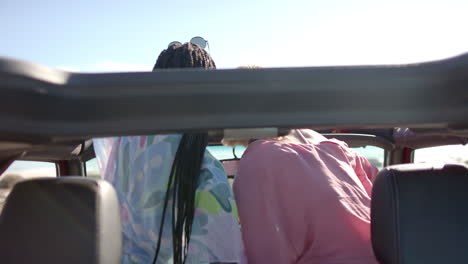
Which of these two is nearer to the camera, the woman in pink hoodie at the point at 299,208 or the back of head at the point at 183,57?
the woman in pink hoodie at the point at 299,208

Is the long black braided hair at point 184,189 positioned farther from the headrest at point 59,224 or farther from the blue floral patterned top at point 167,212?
the headrest at point 59,224

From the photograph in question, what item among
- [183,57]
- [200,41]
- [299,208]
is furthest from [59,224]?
[200,41]

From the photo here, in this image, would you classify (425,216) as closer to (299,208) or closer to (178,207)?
(299,208)

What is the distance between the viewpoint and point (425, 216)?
1.13m

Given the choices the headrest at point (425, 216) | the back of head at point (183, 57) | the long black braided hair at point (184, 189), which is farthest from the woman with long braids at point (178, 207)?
the headrest at point (425, 216)

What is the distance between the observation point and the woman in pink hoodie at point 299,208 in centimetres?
152

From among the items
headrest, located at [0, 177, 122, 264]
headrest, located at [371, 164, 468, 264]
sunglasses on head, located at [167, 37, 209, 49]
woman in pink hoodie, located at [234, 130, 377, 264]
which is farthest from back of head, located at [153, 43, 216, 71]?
headrest, located at [371, 164, 468, 264]

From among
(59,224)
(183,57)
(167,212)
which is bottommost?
(167,212)

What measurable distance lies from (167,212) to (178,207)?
64 mm

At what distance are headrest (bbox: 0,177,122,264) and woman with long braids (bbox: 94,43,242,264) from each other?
443 millimetres

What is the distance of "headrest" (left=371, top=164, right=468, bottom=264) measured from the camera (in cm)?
111

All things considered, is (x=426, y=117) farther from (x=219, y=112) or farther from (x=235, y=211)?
(x=235, y=211)

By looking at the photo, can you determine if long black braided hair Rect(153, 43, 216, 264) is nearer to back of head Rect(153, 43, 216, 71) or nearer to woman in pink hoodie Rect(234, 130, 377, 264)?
woman in pink hoodie Rect(234, 130, 377, 264)

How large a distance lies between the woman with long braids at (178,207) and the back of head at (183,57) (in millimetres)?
346
